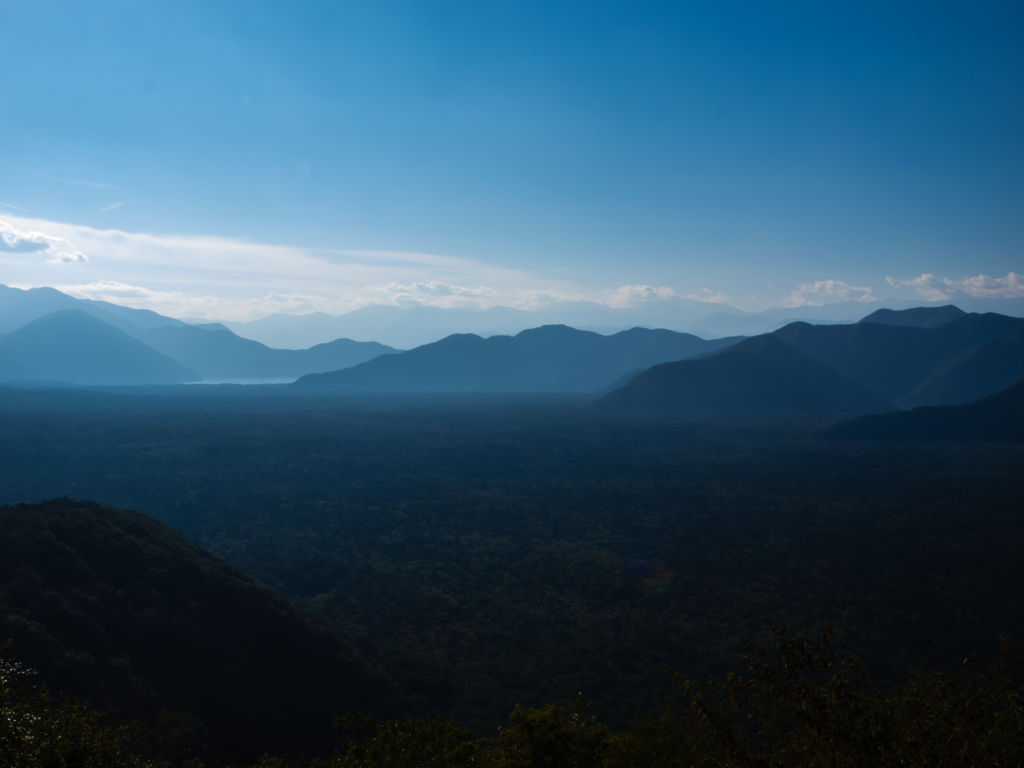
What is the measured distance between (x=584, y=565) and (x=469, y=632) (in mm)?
9645

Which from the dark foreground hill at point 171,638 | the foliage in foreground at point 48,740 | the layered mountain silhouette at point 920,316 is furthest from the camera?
the layered mountain silhouette at point 920,316

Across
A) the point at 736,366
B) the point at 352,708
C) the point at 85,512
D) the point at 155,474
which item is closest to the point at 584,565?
the point at 352,708

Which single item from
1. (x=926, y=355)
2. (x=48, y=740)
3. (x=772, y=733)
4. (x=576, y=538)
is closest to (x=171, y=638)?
(x=48, y=740)

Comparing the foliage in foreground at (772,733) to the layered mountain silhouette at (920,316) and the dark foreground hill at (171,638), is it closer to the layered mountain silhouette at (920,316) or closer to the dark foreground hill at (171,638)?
the dark foreground hill at (171,638)

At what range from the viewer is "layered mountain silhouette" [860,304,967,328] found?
474 feet

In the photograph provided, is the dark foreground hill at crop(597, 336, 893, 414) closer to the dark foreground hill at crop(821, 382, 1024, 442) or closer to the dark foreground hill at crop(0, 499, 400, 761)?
the dark foreground hill at crop(821, 382, 1024, 442)

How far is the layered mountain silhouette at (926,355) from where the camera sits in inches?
4161

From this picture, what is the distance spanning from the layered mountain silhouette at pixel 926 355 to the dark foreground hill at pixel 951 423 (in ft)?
108

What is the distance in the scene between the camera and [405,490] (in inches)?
2010

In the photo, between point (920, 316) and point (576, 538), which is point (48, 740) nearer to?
point (576, 538)

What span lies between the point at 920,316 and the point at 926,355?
38195 millimetres

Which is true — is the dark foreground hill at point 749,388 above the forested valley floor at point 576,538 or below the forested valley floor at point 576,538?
above

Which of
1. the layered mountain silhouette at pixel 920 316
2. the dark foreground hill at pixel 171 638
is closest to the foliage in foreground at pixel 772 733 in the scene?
the dark foreground hill at pixel 171 638

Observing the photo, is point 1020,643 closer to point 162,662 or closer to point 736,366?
point 162,662
